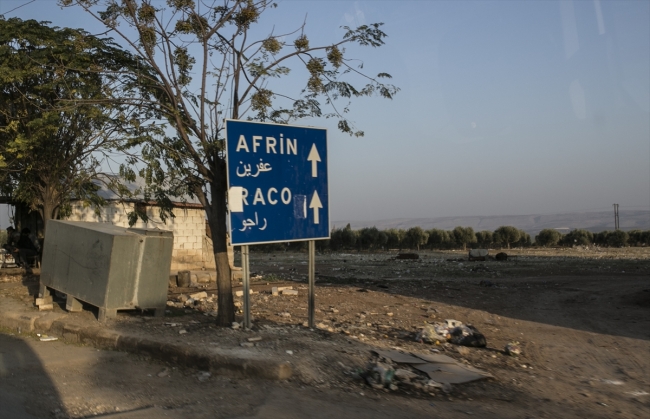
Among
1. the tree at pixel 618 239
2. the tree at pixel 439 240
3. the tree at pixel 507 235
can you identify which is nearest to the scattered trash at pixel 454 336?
the tree at pixel 439 240

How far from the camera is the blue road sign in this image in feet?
24.4

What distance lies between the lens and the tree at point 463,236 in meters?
55.7

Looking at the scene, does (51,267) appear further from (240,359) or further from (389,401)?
(389,401)

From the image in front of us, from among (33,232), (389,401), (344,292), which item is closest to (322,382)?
(389,401)

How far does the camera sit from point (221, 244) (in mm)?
8305

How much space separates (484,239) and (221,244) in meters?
52.2

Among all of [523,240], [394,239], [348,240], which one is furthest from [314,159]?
[523,240]

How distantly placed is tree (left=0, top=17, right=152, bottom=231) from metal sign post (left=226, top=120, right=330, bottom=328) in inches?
172

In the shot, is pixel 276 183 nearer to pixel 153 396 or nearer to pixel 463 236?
pixel 153 396

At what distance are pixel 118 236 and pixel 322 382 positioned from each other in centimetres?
432

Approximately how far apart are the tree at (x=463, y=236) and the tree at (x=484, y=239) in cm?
96

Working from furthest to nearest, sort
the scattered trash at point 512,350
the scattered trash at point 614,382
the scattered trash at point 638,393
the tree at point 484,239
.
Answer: the tree at point 484,239 < the scattered trash at point 512,350 < the scattered trash at point 614,382 < the scattered trash at point 638,393

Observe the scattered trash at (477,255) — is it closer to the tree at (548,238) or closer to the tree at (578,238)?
the tree at (578,238)

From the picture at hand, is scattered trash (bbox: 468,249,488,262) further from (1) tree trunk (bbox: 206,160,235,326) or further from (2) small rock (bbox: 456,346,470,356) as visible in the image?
(1) tree trunk (bbox: 206,160,235,326)
